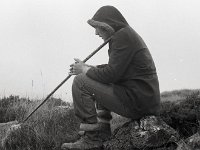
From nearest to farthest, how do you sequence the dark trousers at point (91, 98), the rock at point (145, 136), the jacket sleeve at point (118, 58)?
the jacket sleeve at point (118, 58), the rock at point (145, 136), the dark trousers at point (91, 98)

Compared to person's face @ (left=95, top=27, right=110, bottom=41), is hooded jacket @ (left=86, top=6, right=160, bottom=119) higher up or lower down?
lower down

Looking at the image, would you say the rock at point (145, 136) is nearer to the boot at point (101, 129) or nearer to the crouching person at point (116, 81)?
the crouching person at point (116, 81)

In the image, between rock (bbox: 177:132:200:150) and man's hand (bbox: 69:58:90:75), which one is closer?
rock (bbox: 177:132:200:150)

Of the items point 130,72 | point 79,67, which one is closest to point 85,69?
point 79,67

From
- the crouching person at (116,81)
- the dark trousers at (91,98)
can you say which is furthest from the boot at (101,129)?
the dark trousers at (91,98)

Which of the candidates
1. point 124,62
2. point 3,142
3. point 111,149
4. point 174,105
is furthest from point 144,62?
point 3,142

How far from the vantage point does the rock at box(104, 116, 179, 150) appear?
6836 millimetres

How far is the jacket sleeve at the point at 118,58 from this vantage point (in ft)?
21.9

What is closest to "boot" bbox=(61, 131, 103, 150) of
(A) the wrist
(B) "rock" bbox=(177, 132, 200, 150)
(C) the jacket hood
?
(A) the wrist

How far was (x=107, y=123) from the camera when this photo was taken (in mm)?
7574

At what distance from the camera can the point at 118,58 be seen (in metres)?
6.67

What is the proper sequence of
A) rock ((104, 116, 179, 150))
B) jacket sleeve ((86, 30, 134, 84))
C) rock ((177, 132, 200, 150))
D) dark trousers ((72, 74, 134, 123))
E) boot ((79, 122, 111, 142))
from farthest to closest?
boot ((79, 122, 111, 142)) < dark trousers ((72, 74, 134, 123)) < rock ((104, 116, 179, 150)) < jacket sleeve ((86, 30, 134, 84)) < rock ((177, 132, 200, 150))

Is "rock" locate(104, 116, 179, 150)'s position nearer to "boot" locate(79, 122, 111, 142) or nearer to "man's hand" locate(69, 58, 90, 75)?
"boot" locate(79, 122, 111, 142)

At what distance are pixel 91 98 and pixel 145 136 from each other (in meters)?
1.09
